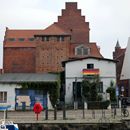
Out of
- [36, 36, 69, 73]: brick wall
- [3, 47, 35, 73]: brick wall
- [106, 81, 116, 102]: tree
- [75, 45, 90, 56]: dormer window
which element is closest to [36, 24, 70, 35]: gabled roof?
[36, 36, 69, 73]: brick wall

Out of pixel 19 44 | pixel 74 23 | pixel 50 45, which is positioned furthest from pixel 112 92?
pixel 19 44

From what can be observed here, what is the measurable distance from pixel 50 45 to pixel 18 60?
993cm

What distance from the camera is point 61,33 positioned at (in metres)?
92.2

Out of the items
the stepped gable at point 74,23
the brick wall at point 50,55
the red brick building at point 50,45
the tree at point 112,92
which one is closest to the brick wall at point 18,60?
the red brick building at point 50,45

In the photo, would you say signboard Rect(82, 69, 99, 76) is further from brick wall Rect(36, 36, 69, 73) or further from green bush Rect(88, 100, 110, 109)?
brick wall Rect(36, 36, 69, 73)

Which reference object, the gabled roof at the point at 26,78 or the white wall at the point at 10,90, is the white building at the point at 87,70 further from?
the white wall at the point at 10,90

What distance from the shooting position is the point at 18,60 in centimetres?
9600

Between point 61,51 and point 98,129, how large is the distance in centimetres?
6126

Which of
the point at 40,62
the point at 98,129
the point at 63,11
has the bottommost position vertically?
the point at 98,129

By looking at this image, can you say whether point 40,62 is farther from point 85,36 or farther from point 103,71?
point 103,71

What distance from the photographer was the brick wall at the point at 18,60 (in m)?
95.9

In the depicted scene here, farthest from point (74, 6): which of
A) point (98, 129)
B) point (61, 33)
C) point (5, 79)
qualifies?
point (98, 129)

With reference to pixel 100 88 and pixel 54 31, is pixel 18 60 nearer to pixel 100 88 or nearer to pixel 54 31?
pixel 54 31

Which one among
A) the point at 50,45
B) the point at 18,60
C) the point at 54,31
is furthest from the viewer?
the point at 18,60
